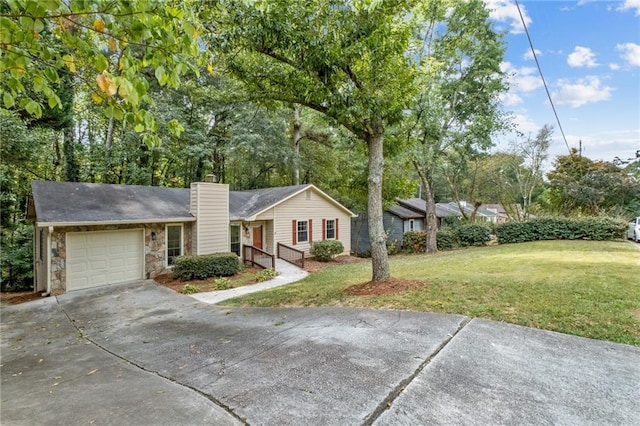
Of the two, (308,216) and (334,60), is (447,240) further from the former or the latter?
(334,60)

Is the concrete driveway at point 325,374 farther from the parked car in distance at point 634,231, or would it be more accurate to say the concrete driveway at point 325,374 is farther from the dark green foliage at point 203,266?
the parked car in distance at point 634,231

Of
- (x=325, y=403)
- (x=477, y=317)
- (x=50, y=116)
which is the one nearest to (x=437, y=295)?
(x=477, y=317)

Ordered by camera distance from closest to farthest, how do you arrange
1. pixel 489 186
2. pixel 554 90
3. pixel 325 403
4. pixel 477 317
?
pixel 325 403
pixel 477 317
pixel 554 90
pixel 489 186

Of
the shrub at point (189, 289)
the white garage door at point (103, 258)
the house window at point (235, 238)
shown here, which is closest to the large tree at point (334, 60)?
the shrub at point (189, 289)

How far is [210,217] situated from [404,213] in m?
15.2

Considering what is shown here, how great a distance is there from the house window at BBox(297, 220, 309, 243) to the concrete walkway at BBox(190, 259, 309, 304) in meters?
2.60

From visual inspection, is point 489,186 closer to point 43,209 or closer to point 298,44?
point 298,44

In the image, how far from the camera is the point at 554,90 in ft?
35.1

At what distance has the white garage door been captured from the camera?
9.88 meters

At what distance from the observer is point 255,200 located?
54.2 feet

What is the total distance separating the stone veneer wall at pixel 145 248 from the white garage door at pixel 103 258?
133 mm

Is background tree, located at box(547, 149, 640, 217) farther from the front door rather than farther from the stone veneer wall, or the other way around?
the stone veneer wall

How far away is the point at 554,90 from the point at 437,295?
8.75 meters

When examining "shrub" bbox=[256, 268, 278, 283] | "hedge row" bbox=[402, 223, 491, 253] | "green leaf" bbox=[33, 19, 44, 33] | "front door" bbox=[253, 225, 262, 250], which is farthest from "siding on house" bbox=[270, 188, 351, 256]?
"green leaf" bbox=[33, 19, 44, 33]
